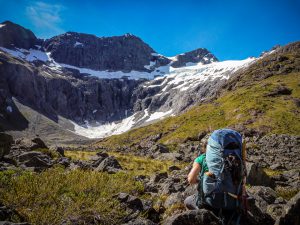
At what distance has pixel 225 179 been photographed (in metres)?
6.30

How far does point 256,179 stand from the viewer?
1513cm

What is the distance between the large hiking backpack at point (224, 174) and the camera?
6.28 meters

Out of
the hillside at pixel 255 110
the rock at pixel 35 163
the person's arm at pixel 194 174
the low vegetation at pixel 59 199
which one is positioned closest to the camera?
the person's arm at pixel 194 174

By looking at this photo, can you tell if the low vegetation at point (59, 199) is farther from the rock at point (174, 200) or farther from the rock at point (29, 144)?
the rock at point (29, 144)

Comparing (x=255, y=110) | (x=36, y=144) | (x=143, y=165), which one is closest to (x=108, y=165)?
(x=143, y=165)

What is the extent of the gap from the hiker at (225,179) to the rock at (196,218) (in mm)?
145

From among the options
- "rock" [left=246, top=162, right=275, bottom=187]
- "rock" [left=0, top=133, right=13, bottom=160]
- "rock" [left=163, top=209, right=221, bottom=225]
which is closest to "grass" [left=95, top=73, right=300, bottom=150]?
"rock" [left=0, top=133, right=13, bottom=160]

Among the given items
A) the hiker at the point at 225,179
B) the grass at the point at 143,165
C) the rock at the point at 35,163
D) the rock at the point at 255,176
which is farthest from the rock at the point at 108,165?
the hiker at the point at 225,179

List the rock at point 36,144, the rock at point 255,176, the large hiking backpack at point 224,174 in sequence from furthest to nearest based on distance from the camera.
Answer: the rock at point 36,144
the rock at point 255,176
the large hiking backpack at point 224,174

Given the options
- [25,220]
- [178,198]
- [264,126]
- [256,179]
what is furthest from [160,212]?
[264,126]

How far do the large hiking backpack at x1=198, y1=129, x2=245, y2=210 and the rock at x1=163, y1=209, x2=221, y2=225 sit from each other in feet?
0.88

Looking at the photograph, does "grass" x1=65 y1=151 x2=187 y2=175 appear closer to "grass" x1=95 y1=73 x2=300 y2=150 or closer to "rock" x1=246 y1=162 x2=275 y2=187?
"rock" x1=246 y1=162 x2=275 y2=187

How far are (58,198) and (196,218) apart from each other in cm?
407

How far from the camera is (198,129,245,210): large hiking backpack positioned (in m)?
6.28
